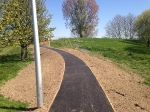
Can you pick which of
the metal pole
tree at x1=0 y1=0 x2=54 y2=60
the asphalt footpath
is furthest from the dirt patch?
tree at x1=0 y1=0 x2=54 y2=60

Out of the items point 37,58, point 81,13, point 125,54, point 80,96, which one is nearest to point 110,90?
point 80,96

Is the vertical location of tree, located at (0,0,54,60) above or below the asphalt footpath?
above

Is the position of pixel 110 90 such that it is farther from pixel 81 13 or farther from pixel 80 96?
pixel 81 13

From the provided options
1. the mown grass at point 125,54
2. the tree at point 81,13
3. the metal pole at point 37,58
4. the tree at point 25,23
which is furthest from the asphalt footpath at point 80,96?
the tree at point 81,13

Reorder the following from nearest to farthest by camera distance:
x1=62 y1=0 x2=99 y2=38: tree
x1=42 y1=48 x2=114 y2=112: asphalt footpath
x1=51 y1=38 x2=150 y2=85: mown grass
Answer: x1=42 y1=48 x2=114 y2=112: asphalt footpath → x1=51 y1=38 x2=150 y2=85: mown grass → x1=62 y1=0 x2=99 y2=38: tree

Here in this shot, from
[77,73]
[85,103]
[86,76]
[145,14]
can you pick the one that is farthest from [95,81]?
[145,14]

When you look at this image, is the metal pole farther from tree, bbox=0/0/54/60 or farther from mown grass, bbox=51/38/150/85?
tree, bbox=0/0/54/60

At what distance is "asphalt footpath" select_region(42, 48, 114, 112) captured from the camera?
837 cm

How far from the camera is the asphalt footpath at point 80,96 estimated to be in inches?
329

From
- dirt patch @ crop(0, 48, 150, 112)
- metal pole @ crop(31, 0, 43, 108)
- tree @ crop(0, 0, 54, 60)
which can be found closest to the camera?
metal pole @ crop(31, 0, 43, 108)

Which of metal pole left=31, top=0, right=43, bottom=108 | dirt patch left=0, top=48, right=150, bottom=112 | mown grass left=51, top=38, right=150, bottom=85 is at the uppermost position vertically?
metal pole left=31, top=0, right=43, bottom=108

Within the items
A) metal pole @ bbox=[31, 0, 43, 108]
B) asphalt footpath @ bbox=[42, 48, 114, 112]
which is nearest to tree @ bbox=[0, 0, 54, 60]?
asphalt footpath @ bbox=[42, 48, 114, 112]

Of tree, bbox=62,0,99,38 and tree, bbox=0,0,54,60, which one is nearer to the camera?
tree, bbox=0,0,54,60

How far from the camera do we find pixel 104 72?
49.1 feet
